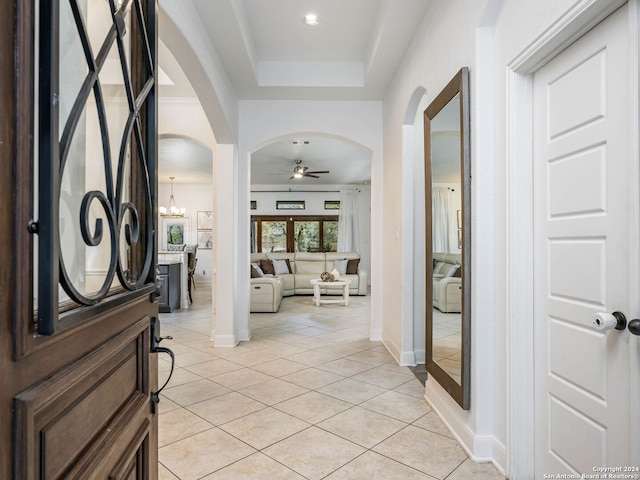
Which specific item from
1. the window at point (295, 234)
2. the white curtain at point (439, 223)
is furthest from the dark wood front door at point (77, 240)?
the window at point (295, 234)

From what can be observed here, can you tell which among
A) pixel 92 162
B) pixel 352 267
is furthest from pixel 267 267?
pixel 92 162

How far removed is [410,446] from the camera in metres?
2.21

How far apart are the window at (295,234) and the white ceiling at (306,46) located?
6.88 m

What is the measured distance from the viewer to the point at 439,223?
119 inches

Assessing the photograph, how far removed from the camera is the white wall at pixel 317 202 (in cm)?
1121

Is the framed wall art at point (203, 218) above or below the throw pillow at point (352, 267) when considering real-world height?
above

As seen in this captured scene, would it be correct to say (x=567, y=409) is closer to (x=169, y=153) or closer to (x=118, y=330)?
(x=118, y=330)

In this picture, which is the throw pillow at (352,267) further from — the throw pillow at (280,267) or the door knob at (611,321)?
the door knob at (611,321)

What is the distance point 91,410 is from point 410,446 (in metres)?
1.94

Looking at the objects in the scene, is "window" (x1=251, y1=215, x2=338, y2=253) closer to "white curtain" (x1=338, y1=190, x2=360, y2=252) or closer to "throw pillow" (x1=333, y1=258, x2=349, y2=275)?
"white curtain" (x1=338, y1=190, x2=360, y2=252)

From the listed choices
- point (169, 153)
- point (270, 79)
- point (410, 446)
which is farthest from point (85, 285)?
point (169, 153)

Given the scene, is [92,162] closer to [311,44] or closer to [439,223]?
[439,223]

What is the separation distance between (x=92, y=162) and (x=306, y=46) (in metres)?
3.54

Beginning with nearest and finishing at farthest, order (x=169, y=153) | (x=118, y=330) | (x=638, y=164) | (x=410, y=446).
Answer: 1. (x=118, y=330)
2. (x=638, y=164)
3. (x=410, y=446)
4. (x=169, y=153)
